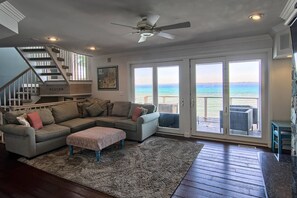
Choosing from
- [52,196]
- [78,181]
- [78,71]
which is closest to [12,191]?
[52,196]

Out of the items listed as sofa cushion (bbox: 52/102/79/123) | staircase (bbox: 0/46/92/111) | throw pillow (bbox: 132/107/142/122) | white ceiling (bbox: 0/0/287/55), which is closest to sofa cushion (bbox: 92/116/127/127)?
throw pillow (bbox: 132/107/142/122)

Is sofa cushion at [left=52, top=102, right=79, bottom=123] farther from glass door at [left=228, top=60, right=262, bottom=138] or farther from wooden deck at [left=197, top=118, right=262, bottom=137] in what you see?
glass door at [left=228, top=60, right=262, bottom=138]

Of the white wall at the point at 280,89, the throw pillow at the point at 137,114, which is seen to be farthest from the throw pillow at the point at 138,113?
the white wall at the point at 280,89

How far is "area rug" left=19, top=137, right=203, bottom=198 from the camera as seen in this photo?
2520 millimetres

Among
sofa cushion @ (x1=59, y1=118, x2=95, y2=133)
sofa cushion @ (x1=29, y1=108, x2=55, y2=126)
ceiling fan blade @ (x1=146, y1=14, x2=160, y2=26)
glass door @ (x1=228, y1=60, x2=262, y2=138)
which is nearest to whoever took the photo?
ceiling fan blade @ (x1=146, y1=14, x2=160, y2=26)

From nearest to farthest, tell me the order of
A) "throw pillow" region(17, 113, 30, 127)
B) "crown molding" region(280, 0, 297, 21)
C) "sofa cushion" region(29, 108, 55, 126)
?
"crown molding" region(280, 0, 297, 21), "throw pillow" region(17, 113, 30, 127), "sofa cushion" region(29, 108, 55, 126)

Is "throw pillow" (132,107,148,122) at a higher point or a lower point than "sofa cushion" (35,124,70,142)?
higher

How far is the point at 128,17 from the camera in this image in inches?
111

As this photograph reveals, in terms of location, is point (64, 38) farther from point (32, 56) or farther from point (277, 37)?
point (277, 37)

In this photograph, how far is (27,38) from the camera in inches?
153

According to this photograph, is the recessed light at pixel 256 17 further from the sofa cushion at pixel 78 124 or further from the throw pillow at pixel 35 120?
the throw pillow at pixel 35 120

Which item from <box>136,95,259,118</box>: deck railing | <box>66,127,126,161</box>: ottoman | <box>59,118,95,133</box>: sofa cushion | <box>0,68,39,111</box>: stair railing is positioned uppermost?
<box>0,68,39,111</box>: stair railing

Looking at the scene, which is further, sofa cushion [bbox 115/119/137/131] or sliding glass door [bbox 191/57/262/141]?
sofa cushion [bbox 115/119/137/131]

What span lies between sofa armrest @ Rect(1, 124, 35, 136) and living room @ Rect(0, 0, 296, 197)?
47cm
